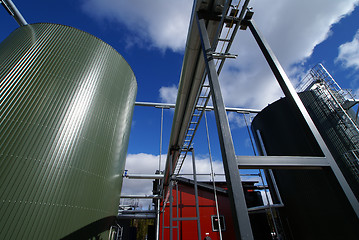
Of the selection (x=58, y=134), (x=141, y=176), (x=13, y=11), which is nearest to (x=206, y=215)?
(x=141, y=176)

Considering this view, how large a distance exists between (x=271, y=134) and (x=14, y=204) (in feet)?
40.1

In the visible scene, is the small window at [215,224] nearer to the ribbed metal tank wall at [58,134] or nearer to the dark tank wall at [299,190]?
the dark tank wall at [299,190]

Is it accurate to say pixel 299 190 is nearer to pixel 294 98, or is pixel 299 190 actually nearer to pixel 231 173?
pixel 294 98

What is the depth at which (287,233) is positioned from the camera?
32.2 feet

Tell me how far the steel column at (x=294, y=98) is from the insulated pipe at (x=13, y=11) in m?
12.7

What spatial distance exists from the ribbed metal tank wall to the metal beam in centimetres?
519

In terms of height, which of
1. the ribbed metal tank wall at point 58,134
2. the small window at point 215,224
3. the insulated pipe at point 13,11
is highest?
the insulated pipe at point 13,11

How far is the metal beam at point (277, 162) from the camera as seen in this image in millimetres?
2188

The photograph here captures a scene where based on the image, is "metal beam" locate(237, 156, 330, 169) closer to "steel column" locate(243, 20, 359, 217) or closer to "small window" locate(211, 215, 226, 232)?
"steel column" locate(243, 20, 359, 217)

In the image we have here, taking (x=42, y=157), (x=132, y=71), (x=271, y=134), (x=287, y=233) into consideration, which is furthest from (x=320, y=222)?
(x=132, y=71)

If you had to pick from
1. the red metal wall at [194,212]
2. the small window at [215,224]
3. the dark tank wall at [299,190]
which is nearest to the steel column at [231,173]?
the dark tank wall at [299,190]

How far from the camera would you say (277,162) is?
228 cm

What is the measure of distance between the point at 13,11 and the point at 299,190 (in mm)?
18441

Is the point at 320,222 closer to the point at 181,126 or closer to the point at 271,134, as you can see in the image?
the point at 271,134
